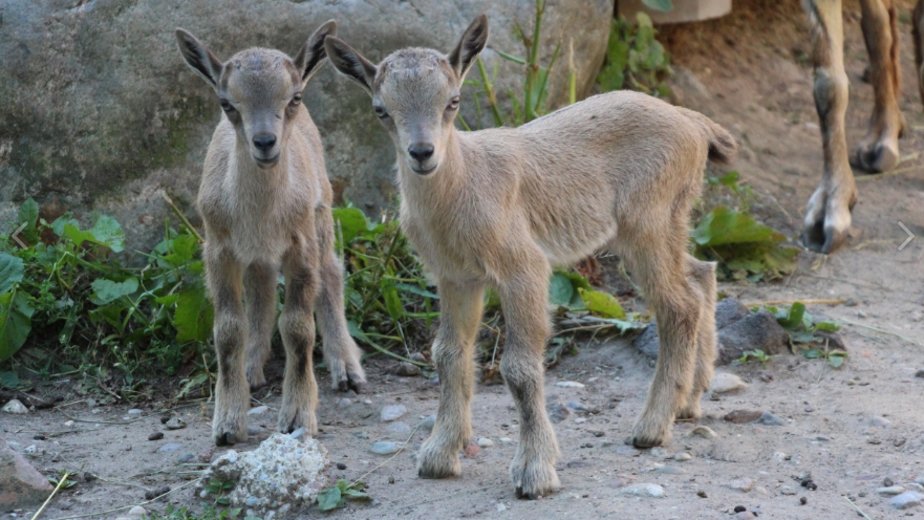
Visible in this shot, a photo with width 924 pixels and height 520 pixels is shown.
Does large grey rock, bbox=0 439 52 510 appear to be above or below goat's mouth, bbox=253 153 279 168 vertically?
below

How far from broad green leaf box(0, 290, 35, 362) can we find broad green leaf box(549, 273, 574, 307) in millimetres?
2851

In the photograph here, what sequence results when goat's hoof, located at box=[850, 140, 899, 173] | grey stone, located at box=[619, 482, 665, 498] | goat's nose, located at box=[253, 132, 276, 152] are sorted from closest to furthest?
grey stone, located at box=[619, 482, 665, 498], goat's nose, located at box=[253, 132, 276, 152], goat's hoof, located at box=[850, 140, 899, 173]

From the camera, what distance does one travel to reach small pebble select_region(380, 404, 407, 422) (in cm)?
668

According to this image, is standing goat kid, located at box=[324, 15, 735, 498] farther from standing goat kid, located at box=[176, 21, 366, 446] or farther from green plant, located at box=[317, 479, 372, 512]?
standing goat kid, located at box=[176, 21, 366, 446]

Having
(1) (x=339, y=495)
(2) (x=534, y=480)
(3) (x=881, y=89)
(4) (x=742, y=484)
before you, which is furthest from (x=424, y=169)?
(3) (x=881, y=89)

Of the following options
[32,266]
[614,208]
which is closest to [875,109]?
[614,208]

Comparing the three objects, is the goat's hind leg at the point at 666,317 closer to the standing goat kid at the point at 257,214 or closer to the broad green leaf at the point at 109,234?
the standing goat kid at the point at 257,214

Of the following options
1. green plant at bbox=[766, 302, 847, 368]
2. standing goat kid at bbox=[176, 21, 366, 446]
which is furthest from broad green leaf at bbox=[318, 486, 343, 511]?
green plant at bbox=[766, 302, 847, 368]

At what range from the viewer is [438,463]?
571 cm

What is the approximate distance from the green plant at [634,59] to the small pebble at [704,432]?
3940 mm

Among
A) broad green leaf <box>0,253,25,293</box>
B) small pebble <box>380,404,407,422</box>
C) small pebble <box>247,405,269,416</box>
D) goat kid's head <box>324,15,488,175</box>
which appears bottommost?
small pebble <box>247,405,269,416</box>

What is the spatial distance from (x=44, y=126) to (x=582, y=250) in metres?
3.74

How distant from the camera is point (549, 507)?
5.25 m

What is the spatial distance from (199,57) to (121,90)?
2.08m
